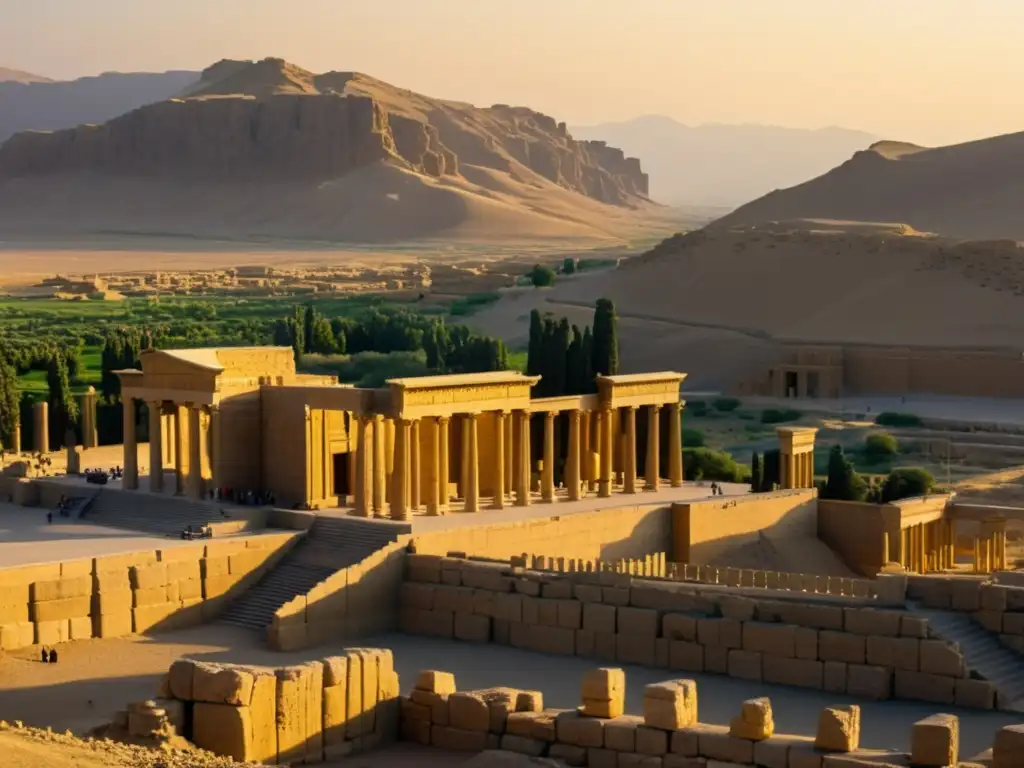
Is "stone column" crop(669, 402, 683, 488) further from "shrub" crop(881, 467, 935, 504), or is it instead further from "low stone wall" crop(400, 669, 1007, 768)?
"low stone wall" crop(400, 669, 1007, 768)

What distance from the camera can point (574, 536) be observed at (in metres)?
37.1

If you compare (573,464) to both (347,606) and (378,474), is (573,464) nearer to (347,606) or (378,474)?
(378,474)

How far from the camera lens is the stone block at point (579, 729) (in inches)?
860

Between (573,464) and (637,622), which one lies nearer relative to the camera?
(637,622)

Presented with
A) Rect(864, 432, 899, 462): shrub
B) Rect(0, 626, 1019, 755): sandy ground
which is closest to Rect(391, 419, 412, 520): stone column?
Rect(0, 626, 1019, 755): sandy ground

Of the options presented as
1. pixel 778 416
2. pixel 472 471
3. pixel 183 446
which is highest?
pixel 183 446

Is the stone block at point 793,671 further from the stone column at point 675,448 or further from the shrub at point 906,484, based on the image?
the shrub at point 906,484

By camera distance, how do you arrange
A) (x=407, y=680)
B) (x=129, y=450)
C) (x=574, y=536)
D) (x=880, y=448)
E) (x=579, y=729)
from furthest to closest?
(x=880, y=448)
(x=129, y=450)
(x=574, y=536)
(x=407, y=680)
(x=579, y=729)

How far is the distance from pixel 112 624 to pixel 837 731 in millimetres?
14710

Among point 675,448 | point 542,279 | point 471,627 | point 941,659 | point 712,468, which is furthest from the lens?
point 542,279

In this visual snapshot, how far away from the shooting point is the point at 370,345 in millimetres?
78312

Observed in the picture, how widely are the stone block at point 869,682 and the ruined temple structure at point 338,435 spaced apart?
37.2ft

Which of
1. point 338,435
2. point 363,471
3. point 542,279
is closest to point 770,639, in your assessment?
point 363,471

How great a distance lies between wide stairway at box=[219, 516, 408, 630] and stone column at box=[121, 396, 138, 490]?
231 inches
